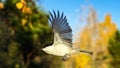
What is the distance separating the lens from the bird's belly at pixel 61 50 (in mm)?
3104

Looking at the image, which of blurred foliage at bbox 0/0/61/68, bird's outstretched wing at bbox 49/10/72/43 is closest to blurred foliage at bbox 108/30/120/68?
blurred foliage at bbox 0/0/61/68

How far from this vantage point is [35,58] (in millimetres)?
→ 16906

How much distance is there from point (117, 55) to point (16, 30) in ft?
36.0

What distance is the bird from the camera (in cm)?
319

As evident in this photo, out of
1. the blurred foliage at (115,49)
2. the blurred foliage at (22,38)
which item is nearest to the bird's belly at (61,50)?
the blurred foliage at (22,38)

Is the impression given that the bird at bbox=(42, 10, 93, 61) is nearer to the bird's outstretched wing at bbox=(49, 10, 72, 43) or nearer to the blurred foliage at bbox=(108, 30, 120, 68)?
the bird's outstretched wing at bbox=(49, 10, 72, 43)

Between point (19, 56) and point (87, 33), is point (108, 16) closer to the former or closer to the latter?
point (87, 33)

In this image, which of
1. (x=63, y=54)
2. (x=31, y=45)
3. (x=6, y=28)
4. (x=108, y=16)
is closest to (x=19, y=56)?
(x=31, y=45)

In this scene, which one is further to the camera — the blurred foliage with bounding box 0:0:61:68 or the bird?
the blurred foliage with bounding box 0:0:61:68

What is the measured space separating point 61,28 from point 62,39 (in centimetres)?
10

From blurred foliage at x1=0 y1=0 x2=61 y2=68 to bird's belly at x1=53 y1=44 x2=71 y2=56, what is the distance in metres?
9.38

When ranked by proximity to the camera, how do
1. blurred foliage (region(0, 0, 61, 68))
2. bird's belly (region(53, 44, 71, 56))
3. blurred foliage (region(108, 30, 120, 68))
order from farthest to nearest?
blurred foliage (region(108, 30, 120, 68)), blurred foliage (region(0, 0, 61, 68)), bird's belly (region(53, 44, 71, 56))

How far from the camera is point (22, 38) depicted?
16.3 meters

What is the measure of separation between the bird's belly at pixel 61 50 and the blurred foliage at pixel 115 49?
69.7 feet
